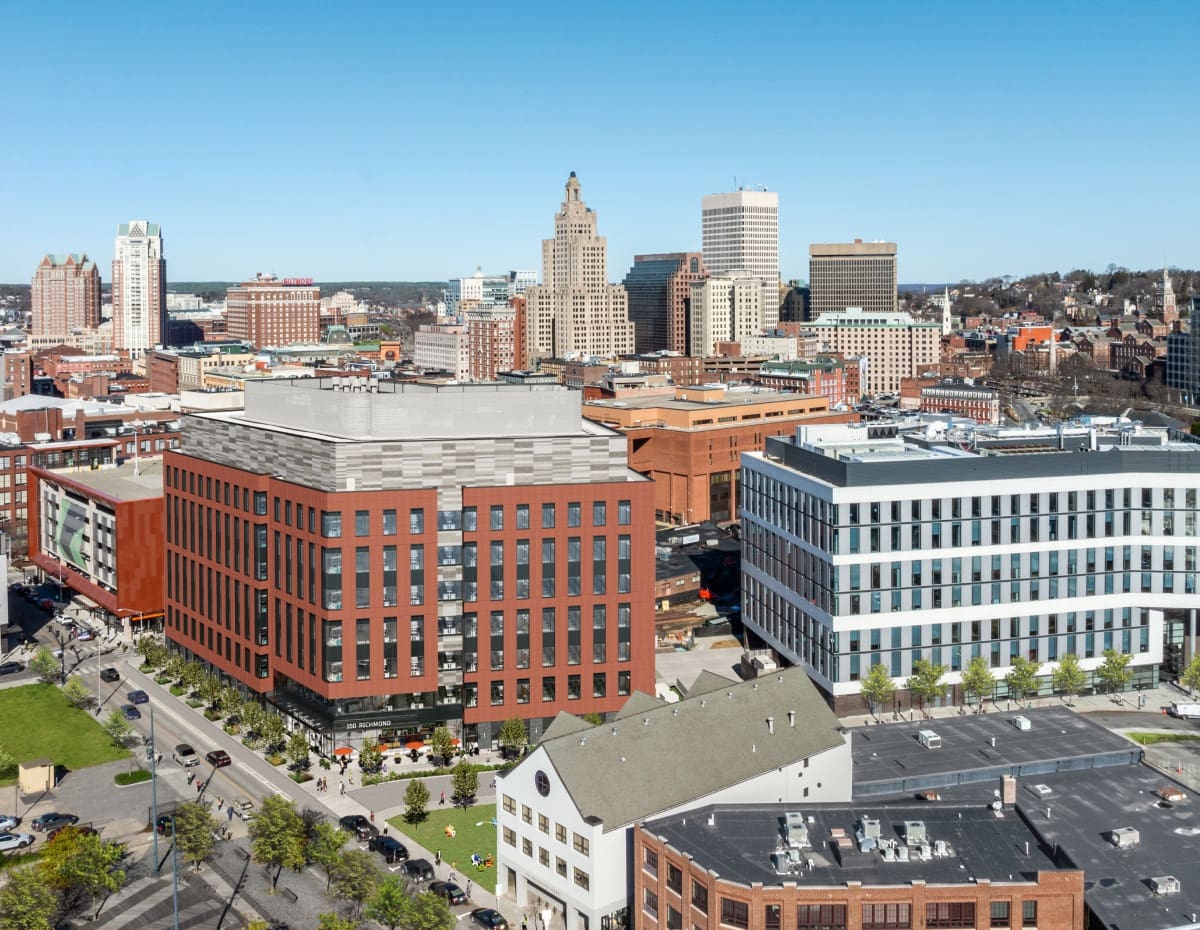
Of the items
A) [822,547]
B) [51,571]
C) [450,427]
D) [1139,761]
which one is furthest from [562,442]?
[51,571]

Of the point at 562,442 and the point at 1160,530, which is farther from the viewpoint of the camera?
the point at 1160,530

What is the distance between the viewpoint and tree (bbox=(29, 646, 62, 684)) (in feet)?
354

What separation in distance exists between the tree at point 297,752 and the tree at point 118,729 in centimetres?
1295

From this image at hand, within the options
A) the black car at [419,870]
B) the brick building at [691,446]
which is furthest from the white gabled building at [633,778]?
the brick building at [691,446]

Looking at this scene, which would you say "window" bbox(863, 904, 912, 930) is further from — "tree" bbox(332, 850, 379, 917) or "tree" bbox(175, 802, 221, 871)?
"tree" bbox(175, 802, 221, 871)

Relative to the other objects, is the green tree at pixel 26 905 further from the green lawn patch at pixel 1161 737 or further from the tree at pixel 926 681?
the green lawn patch at pixel 1161 737

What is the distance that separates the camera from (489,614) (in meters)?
90.6

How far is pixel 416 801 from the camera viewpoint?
7819cm

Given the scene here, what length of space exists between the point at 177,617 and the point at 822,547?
5333cm

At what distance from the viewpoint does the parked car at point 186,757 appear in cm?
9019

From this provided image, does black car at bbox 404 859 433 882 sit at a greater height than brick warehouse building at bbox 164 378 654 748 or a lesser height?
lesser

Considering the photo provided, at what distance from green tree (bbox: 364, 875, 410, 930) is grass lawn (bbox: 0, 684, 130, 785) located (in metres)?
37.0

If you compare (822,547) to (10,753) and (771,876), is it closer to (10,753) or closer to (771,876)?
(771,876)

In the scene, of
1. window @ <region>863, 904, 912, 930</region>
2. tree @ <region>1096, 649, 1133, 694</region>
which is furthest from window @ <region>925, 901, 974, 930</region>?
tree @ <region>1096, 649, 1133, 694</region>
